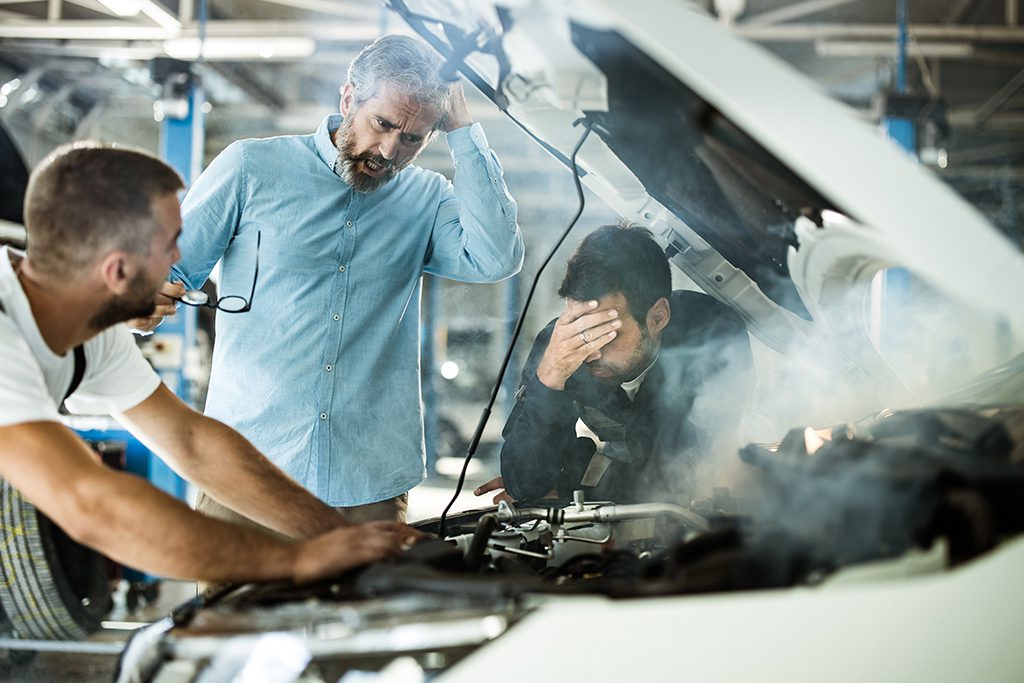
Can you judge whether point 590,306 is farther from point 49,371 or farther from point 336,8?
point 336,8

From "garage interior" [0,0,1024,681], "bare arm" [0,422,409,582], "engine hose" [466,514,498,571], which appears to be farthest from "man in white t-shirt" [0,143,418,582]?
"garage interior" [0,0,1024,681]

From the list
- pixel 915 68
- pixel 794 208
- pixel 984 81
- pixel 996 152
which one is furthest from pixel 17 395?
pixel 996 152

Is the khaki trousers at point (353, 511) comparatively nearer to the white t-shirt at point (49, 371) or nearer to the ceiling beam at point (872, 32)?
the white t-shirt at point (49, 371)

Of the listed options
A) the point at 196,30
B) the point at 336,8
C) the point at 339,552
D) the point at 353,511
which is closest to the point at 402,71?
the point at 353,511

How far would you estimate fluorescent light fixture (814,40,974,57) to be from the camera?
599 cm

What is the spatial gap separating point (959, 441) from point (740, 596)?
39 centimetres

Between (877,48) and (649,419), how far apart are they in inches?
203

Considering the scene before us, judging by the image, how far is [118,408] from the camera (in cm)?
154

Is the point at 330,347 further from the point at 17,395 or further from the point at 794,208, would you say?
the point at 794,208

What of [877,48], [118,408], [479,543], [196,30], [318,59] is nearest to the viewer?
[479,543]

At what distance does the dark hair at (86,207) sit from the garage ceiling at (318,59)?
3.91 m

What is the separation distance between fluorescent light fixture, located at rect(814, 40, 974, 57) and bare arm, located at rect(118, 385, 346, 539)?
578 centimetres

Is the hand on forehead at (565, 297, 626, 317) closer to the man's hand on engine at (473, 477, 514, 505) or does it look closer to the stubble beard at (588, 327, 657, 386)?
the stubble beard at (588, 327, 657, 386)

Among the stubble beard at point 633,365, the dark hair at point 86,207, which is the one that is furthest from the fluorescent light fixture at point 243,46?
the dark hair at point 86,207
